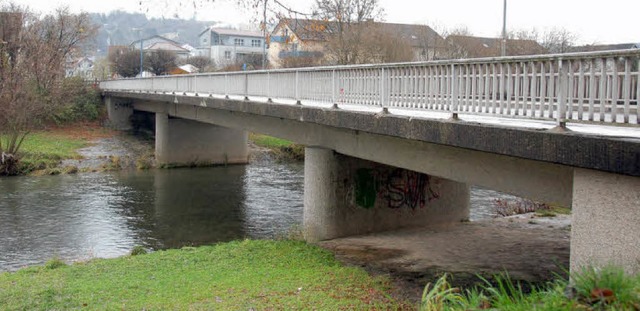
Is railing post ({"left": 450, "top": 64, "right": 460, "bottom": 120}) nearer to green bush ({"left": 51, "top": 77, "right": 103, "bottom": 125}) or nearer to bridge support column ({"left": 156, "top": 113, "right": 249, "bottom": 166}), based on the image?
bridge support column ({"left": 156, "top": 113, "right": 249, "bottom": 166})

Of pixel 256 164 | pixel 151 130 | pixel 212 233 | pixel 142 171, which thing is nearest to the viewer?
pixel 212 233

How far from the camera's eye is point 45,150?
34531 mm

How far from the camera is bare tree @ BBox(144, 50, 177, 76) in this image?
73.4m

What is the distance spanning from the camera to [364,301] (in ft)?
31.5

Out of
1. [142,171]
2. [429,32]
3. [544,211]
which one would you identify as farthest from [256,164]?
[429,32]

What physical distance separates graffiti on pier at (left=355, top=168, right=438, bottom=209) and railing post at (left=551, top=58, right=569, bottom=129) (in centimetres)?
819

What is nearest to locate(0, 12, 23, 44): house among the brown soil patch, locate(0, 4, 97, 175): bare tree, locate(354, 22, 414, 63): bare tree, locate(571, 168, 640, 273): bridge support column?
locate(0, 4, 97, 175): bare tree

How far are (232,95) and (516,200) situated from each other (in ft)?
33.0

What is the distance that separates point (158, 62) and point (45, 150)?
40.8m

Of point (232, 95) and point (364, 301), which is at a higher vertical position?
point (232, 95)

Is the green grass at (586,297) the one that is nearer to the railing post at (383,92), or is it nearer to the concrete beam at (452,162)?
the concrete beam at (452,162)

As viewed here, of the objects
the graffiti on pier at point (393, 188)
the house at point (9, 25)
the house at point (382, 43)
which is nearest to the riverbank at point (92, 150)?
the house at point (382, 43)

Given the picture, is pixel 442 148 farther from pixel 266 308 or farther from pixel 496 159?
pixel 266 308

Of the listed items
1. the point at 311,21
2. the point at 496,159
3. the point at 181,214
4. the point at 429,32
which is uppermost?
the point at 429,32
